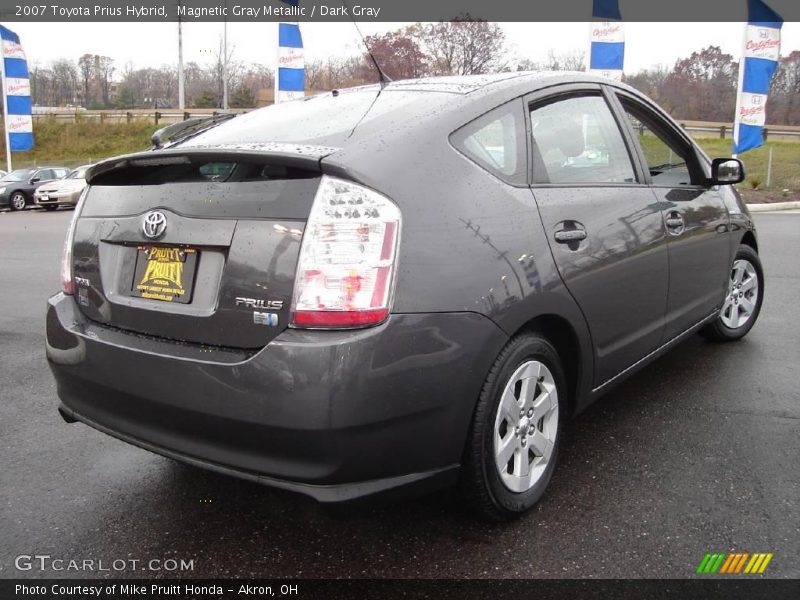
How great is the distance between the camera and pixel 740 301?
480cm

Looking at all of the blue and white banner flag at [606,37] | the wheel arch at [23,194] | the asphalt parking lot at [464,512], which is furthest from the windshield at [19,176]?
the asphalt parking lot at [464,512]

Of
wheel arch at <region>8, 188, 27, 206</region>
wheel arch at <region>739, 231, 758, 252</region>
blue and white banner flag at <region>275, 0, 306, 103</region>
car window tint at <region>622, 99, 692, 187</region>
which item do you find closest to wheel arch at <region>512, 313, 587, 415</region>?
car window tint at <region>622, 99, 692, 187</region>

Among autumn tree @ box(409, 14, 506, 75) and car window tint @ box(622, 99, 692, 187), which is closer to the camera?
car window tint @ box(622, 99, 692, 187)

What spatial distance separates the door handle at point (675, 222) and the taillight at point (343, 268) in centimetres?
189

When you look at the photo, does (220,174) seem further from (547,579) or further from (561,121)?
(547,579)

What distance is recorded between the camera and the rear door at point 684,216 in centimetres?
349

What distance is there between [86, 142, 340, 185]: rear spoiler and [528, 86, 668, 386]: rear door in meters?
0.91

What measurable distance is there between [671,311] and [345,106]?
1953 mm

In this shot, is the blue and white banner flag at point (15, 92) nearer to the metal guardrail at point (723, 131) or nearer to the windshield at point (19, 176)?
the windshield at point (19, 176)

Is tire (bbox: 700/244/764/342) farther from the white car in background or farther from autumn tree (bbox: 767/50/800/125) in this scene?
autumn tree (bbox: 767/50/800/125)

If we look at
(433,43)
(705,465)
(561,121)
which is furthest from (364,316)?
(433,43)

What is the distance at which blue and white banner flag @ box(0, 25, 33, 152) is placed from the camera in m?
25.0

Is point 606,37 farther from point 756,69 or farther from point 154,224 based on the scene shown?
point 154,224

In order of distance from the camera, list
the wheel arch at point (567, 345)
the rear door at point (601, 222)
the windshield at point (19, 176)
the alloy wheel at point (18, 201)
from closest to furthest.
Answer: the wheel arch at point (567, 345) < the rear door at point (601, 222) < the alloy wheel at point (18, 201) < the windshield at point (19, 176)
